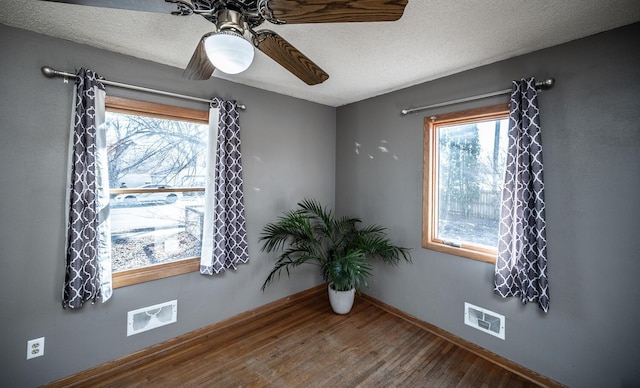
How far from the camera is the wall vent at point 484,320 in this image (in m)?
2.07

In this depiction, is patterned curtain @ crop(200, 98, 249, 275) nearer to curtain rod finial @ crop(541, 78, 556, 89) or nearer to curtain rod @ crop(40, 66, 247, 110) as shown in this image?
curtain rod @ crop(40, 66, 247, 110)

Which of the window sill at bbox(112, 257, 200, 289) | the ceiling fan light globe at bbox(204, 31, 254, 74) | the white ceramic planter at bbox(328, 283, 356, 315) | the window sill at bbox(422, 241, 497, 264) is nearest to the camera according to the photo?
the ceiling fan light globe at bbox(204, 31, 254, 74)

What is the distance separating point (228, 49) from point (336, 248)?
7.19 ft

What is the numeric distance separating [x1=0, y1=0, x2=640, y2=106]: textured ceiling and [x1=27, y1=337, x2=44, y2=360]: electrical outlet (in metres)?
1.78

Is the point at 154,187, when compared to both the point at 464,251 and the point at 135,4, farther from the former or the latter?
the point at 464,251

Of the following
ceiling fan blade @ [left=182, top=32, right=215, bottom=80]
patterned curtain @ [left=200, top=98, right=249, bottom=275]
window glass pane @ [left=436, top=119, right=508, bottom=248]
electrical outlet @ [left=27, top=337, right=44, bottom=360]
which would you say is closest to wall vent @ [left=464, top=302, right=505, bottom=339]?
window glass pane @ [left=436, top=119, right=508, bottom=248]

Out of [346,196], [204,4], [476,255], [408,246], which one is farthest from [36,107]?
[476,255]

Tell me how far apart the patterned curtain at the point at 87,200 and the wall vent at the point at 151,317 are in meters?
0.31

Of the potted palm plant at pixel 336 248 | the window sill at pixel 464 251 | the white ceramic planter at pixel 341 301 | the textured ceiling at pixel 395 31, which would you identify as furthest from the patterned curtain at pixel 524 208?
the white ceramic planter at pixel 341 301

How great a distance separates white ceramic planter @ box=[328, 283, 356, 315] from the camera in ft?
8.86

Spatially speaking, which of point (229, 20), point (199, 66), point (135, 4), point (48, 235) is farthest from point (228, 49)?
point (48, 235)

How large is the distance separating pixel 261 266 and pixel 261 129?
140 cm

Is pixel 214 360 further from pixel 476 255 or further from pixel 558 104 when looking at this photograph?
pixel 558 104

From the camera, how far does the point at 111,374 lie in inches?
74.8
